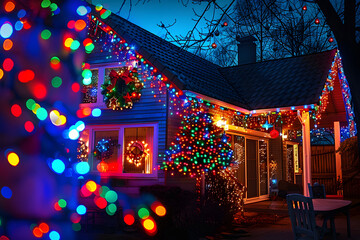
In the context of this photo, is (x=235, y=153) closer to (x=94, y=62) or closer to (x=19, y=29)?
Result: (x=94, y=62)

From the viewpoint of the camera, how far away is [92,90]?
10602 millimetres

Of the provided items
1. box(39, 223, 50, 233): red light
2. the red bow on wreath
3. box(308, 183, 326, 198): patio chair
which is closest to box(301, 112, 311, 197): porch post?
box(308, 183, 326, 198): patio chair

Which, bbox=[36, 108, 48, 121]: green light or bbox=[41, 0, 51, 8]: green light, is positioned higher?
bbox=[41, 0, 51, 8]: green light

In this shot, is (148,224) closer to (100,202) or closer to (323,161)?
(100,202)

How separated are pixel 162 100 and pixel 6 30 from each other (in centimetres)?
710

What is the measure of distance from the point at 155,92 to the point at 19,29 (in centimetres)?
731

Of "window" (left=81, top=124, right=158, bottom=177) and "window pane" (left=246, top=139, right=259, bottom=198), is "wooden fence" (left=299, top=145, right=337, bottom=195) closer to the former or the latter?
"window pane" (left=246, top=139, right=259, bottom=198)

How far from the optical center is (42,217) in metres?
1.98

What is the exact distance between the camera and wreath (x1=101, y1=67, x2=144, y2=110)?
376 inches

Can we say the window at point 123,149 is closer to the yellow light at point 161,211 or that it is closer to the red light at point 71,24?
the yellow light at point 161,211

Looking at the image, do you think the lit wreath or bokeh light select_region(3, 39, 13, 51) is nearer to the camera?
bokeh light select_region(3, 39, 13, 51)

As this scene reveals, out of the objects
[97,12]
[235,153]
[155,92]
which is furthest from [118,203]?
[97,12]

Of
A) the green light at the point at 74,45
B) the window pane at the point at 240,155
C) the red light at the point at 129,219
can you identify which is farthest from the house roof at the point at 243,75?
the green light at the point at 74,45

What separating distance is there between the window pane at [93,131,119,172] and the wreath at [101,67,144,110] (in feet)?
3.00
